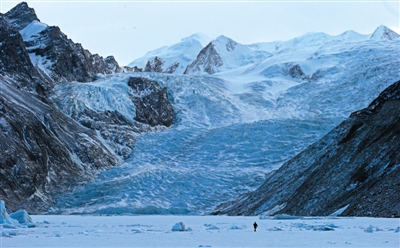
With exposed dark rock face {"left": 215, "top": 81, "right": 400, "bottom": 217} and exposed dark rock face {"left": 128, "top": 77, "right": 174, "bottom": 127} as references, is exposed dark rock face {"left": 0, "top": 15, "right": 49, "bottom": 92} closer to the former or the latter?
exposed dark rock face {"left": 128, "top": 77, "right": 174, "bottom": 127}

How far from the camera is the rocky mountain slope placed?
8356cm

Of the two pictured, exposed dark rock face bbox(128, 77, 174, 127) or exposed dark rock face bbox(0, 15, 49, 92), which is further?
exposed dark rock face bbox(128, 77, 174, 127)

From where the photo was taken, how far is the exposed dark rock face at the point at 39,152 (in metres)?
80.9

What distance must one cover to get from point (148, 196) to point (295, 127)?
103 ft

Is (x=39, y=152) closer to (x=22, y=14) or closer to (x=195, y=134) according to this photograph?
(x=195, y=134)

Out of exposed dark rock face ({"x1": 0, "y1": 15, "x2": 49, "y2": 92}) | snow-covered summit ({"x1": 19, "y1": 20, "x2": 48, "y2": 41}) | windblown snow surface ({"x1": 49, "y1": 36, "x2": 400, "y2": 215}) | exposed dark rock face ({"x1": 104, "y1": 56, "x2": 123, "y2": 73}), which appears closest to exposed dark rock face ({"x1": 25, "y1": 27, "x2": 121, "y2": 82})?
snow-covered summit ({"x1": 19, "y1": 20, "x2": 48, "y2": 41})

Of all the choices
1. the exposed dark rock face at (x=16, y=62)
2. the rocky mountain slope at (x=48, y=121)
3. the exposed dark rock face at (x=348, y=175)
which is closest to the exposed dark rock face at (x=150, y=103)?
the rocky mountain slope at (x=48, y=121)

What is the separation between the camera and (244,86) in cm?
14250

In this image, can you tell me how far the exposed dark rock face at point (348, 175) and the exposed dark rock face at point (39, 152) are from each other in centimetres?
2653

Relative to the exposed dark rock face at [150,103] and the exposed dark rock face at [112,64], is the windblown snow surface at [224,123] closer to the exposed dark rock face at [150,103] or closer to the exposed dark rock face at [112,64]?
the exposed dark rock face at [150,103]

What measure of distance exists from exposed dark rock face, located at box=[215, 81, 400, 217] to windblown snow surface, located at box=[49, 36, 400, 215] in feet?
49.9

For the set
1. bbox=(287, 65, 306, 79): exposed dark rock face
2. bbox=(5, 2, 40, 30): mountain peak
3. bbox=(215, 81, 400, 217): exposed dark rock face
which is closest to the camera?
bbox=(215, 81, 400, 217): exposed dark rock face

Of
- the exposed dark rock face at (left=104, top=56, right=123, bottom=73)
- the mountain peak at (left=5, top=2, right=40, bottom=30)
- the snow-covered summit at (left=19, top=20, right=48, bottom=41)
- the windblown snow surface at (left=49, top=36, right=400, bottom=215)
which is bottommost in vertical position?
the windblown snow surface at (left=49, top=36, right=400, bottom=215)

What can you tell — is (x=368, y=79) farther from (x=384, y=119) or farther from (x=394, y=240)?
(x=394, y=240)
